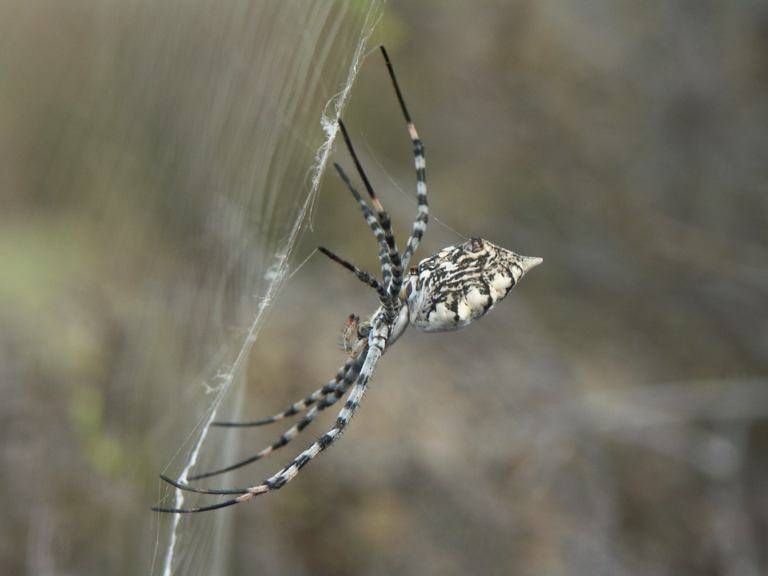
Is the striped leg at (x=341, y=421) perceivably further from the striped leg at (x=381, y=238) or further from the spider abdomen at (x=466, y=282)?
the spider abdomen at (x=466, y=282)

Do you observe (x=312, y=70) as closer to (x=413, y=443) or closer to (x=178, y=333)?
(x=178, y=333)

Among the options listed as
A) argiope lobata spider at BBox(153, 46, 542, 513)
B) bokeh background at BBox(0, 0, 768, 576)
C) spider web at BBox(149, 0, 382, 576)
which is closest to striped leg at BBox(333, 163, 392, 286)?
argiope lobata spider at BBox(153, 46, 542, 513)

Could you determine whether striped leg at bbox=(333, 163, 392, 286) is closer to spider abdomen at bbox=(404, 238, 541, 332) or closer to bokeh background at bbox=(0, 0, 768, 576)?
spider abdomen at bbox=(404, 238, 541, 332)

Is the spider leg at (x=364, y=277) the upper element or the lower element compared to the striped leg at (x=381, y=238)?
lower

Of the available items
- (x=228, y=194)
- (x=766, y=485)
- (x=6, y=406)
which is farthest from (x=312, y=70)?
(x=766, y=485)

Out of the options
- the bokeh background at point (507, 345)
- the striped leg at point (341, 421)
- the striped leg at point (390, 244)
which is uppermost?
the bokeh background at point (507, 345)

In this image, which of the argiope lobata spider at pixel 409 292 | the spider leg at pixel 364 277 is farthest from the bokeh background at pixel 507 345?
the spider leg at pixel 364 277
